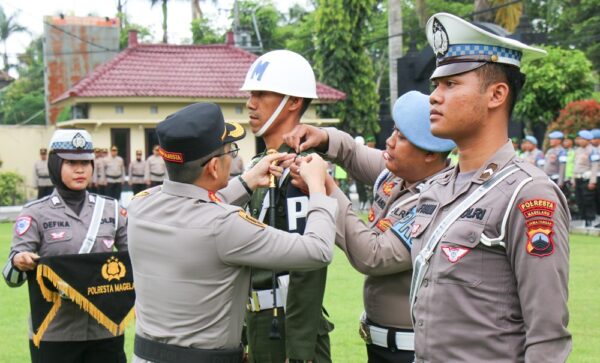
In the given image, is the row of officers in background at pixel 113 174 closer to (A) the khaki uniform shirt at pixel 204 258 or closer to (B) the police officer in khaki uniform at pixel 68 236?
(B) the police officer in khaki uniform at pixel 68 236

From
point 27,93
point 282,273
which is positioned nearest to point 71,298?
point 282,273

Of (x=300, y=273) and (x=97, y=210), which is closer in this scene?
(x=300, y=273)

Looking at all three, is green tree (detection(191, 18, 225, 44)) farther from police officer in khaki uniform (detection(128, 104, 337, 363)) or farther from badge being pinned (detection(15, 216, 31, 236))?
police officer in khaki uniform (detection(128, 104, 337, 363))

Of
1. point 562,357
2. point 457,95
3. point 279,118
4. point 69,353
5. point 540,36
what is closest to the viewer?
point 562,357

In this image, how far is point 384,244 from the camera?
3727mm

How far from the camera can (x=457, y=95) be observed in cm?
285

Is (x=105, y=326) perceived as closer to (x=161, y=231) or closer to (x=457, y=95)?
(x=161, y=231)

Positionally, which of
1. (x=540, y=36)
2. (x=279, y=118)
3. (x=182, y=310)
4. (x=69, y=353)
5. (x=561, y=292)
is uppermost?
(x=540, y=36)

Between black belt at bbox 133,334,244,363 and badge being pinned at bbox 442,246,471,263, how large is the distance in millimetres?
1098

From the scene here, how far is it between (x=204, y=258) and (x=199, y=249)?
0.04 meters

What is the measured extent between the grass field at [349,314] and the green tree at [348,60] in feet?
61.1

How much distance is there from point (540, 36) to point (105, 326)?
18412 millimetres

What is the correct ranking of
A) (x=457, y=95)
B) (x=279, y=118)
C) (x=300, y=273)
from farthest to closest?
(x=279, y=118) → (x=300, y=273) → (x=457, y=95)

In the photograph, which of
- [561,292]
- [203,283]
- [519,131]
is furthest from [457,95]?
[519,131]
